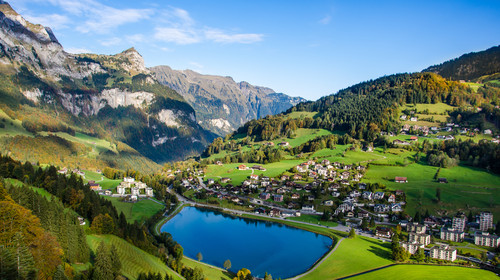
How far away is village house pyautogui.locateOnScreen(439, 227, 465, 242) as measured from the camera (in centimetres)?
4856

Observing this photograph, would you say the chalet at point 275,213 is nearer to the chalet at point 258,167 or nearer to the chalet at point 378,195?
the chalet at point 378,195

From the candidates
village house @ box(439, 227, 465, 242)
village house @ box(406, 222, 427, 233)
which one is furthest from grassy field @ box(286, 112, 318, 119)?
village house @ box(439, 227, 465, 242)

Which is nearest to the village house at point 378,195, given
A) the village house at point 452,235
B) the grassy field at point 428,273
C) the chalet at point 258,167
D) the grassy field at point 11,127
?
the village house at point 452,235

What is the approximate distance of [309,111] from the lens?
161 m

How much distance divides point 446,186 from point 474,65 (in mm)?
138507

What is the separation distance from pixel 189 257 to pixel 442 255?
30.8 meters

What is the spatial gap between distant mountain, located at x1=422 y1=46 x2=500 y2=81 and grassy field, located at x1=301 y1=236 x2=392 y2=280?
14136 centimetres

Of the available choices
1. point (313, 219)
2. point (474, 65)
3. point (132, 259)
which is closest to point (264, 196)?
point (313, 219)

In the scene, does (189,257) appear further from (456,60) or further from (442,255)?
(456,60)

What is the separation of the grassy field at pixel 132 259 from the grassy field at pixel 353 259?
51.0 feet

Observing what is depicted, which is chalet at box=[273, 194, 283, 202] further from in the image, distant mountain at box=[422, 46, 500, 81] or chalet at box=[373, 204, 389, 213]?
distant mountain at box=[422, 46, 500, 81]

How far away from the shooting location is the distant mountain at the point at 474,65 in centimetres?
16512

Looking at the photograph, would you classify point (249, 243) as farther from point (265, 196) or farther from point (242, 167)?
point (242, 167)

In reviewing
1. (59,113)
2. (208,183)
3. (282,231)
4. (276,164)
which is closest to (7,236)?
(282,231)
